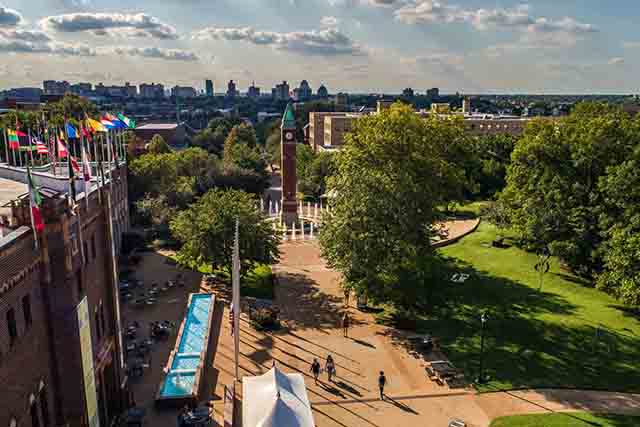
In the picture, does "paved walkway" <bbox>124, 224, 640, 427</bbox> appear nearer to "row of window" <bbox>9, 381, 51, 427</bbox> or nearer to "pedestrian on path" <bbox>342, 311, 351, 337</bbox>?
"pedestrian on path" <bbox>342, 311, 351, 337</bbox>

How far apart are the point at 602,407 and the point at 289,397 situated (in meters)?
14.8

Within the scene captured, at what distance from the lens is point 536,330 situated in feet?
105

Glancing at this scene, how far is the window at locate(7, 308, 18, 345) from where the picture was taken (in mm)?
15047

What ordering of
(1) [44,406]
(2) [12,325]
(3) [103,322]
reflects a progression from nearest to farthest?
(2) [12,325], (1) [44,406], (3) [103,322]

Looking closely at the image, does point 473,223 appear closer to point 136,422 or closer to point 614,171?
point 614,171

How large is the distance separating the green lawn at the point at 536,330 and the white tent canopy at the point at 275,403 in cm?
1043

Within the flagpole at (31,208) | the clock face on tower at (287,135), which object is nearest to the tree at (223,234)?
the flagpole at (31,208)

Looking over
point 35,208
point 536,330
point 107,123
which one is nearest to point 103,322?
point 35,208

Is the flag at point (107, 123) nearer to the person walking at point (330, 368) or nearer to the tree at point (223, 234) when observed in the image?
the tree at point (223, 234)

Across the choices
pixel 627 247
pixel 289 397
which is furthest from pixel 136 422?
pixel 627 247

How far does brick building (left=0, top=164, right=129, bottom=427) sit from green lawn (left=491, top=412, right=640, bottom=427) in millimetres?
16822

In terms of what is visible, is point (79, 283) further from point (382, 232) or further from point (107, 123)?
point (382, 232)

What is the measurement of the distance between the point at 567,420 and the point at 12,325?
22073mm

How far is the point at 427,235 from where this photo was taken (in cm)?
3388
